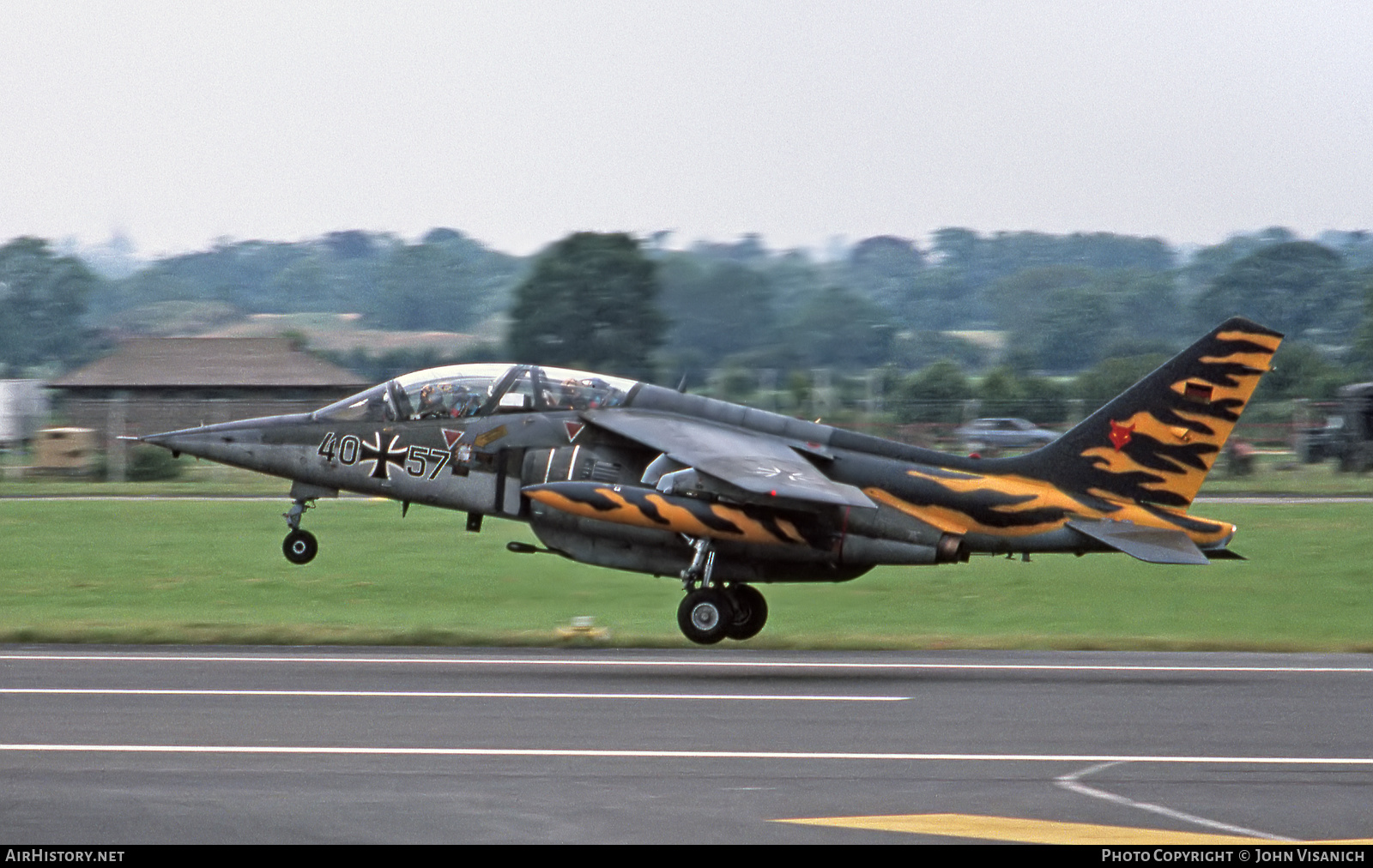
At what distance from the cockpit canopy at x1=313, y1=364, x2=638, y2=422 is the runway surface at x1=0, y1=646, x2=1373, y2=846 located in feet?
11.1

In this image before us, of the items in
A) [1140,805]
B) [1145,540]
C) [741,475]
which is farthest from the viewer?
[1145,540]

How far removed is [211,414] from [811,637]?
30593mm

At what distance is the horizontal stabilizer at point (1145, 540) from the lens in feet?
56.4

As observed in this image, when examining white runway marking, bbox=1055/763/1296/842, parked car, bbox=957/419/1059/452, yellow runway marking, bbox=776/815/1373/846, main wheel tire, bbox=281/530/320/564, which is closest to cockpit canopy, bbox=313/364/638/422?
main wheel tire, bbox=281/530/320/564

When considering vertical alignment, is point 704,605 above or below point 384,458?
below

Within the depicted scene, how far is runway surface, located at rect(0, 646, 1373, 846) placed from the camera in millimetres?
8930

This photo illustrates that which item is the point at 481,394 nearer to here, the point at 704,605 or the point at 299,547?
the point at 299,547

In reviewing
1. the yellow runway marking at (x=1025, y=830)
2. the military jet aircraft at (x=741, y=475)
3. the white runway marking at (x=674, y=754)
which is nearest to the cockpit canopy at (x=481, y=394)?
the military jet aircraft at (x=741, y=475)

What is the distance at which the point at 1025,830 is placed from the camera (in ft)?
29.0

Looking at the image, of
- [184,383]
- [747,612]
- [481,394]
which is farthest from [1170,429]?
[184,383]

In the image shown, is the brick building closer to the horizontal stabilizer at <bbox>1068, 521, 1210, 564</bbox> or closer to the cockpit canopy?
the cockpit canopy

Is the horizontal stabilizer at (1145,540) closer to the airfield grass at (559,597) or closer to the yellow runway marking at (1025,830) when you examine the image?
the airfield grass at (559,597)

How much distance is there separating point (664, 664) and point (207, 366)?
137 ft

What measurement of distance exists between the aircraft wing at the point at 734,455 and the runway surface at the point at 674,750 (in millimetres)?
A: 1788
